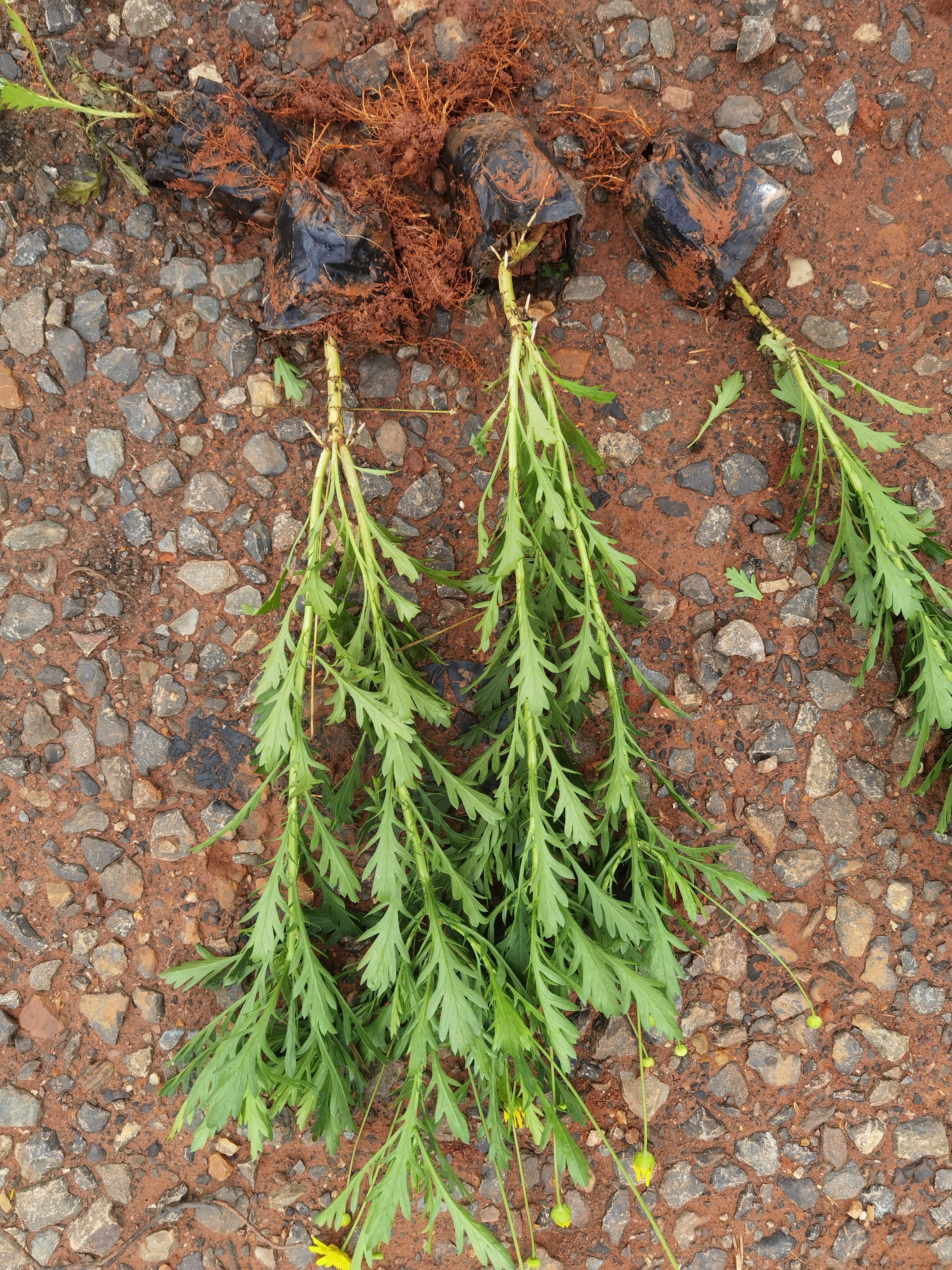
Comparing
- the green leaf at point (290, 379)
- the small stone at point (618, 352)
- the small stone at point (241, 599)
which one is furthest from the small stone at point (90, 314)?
the small stone at point (618, 352)

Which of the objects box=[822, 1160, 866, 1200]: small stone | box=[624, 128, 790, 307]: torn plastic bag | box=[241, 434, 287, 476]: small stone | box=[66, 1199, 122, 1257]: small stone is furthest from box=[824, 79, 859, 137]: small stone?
box=[66, 1199, 122, 1257]: small stone

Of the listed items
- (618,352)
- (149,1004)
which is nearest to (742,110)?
(618,352)

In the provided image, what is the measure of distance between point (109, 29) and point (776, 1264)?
17.3ft

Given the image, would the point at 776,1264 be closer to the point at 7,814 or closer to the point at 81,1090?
the point at 81,1090

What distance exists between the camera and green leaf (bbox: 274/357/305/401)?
3182 millimetres

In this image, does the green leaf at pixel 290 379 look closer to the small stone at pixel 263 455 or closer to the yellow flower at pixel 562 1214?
the small stone at pixel 263 455

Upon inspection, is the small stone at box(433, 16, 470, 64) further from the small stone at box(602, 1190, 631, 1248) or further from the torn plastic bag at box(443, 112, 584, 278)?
the small stone at box(602, 1190, 631, 1248)

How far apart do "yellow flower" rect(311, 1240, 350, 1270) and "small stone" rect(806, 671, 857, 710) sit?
2.74 metres

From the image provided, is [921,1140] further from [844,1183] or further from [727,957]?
[727,957]

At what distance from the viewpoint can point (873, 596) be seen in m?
3.05

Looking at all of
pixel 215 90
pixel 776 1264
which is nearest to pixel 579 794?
pixel 776 1264

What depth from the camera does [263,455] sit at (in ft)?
10.8

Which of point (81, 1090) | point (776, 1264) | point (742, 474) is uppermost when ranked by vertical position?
point (742, 474)

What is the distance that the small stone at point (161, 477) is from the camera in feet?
10.7
